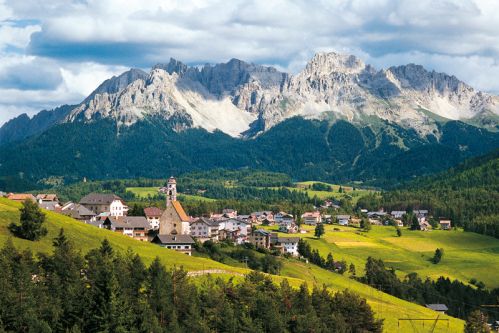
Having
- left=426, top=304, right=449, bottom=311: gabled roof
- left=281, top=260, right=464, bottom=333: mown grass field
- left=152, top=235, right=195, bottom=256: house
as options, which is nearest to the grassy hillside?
left=152, top=235, right=195, bottom=256: house

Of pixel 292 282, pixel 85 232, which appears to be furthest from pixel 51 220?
pixel 292 282

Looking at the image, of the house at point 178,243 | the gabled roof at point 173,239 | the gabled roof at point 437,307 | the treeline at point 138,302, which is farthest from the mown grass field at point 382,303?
the gabled roof at point 173,239

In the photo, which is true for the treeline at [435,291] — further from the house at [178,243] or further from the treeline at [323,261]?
the house at [178,243]

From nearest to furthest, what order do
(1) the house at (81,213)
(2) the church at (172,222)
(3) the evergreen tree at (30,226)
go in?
(3) the evergreen tree at (30,226) < (2) the church at (172,222) < (1) the house at (81,213)

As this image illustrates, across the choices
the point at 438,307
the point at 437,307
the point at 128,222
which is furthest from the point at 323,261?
the point at 128,222

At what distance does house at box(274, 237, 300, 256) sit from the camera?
194 meters

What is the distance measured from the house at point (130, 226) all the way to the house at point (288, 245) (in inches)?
1434

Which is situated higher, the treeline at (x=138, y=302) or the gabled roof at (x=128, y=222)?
the gabled roof at (x=128, y=222)

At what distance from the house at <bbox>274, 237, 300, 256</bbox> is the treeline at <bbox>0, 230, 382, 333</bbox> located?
8721 cm

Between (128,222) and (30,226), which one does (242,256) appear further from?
(30,226)

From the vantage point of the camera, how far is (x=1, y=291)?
249 ft

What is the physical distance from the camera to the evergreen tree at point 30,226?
371 feet

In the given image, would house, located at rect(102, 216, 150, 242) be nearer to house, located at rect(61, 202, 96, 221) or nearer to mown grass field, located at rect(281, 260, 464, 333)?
house, located at rect(61, 202, 96, 221)

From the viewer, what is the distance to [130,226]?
177 meters
